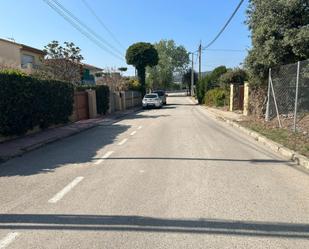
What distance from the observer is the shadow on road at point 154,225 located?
4.46 metres

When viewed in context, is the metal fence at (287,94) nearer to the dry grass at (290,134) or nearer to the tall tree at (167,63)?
the dry grass at (290,134)

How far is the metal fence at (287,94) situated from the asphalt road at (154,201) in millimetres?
5909

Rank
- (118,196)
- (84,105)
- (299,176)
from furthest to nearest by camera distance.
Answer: (84,105)
(299,176)
(118,196)

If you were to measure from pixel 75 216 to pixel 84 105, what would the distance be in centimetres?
2002

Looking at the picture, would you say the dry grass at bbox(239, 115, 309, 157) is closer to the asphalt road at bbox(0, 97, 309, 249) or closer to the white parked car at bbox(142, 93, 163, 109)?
the asphalt road at bbox(0, 97, 309, 249)

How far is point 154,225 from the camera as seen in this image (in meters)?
4.65

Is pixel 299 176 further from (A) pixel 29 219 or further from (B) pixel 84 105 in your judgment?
(B) pixel 84 105

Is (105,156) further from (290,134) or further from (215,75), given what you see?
(215,75)

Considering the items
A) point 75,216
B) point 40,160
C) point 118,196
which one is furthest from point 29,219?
point 40,160

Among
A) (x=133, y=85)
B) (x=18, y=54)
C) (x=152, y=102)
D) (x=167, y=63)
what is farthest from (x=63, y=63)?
(x=167, y=63)

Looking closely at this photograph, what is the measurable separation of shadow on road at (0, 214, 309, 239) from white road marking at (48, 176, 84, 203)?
804 millimetres

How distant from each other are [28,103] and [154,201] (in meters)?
10.0

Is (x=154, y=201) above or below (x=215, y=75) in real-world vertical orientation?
below

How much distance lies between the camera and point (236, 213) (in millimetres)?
5109
